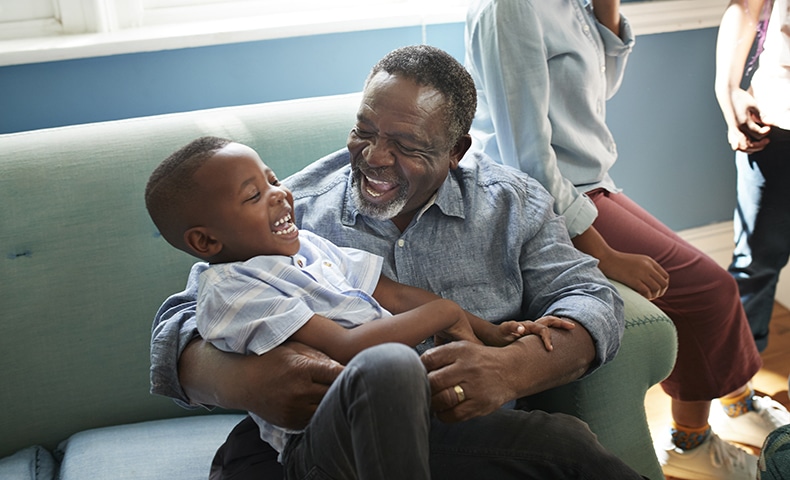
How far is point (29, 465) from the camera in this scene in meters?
1.65

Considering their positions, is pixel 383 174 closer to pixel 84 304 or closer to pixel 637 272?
pixel 637 272

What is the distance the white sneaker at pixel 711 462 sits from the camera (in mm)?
2037

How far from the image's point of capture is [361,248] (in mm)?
1630

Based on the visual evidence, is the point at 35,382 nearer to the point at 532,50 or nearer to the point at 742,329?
the point at 532,50

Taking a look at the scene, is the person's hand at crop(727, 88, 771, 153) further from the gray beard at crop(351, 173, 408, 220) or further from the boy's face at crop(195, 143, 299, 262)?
the boy's face at crop(195, 143, 299, 262)

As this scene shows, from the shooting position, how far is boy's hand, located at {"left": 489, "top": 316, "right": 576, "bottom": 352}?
146 centimetres

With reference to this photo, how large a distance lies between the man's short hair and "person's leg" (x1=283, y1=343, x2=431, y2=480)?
0.58 m

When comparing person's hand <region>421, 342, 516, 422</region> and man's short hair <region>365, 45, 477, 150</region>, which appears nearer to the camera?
person's hand <region>421, 342, 516, 422</region>

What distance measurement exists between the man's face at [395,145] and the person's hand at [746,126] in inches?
40.5

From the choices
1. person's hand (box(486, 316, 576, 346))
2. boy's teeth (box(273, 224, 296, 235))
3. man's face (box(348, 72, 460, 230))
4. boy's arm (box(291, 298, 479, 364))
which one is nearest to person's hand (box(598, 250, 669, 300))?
person's hand (box(486, 316, 576, 346))

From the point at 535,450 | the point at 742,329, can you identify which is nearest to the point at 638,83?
the point at 742,329

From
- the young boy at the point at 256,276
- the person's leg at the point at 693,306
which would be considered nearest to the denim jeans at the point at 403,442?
the young boy at the point at 256,276

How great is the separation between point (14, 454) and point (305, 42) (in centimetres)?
119

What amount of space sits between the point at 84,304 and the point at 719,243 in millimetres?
2118
